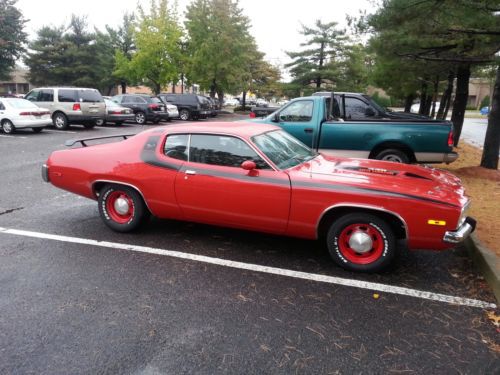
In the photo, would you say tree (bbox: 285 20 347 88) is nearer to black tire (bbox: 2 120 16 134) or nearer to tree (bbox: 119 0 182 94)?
tree (bbox: 119 0 182 94)

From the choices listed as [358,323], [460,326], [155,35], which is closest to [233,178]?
[358,323]

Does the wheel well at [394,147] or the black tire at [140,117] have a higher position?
the wheel well at [394,147]

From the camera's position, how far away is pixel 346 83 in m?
32.0

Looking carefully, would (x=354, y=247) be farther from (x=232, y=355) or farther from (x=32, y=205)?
(x=32, y=205)

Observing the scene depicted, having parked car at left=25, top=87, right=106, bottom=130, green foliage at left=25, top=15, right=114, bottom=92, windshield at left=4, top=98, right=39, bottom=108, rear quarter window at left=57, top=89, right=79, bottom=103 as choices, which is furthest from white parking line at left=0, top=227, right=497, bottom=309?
green foliage at left=25, top=15, right=114, bottom=92

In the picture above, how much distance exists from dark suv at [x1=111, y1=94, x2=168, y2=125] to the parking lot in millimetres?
18104

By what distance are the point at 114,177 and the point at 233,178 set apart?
1597 mm

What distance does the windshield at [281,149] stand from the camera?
14.6 feet

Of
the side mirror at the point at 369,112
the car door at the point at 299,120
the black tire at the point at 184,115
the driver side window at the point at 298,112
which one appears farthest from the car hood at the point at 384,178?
the black tire at the point at 184,115

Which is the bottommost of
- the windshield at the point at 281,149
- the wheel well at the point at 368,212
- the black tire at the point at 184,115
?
the wheel well at the point at 368,212

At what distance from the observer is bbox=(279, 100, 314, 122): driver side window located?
28.1 feet

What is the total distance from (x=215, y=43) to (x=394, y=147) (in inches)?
1167

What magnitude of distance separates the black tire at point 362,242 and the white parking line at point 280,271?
0.23 meters

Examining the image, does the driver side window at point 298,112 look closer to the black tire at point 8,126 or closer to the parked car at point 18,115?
the parked car at point 18,115
